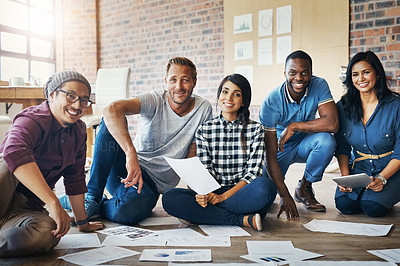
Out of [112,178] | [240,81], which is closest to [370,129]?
[240,81]

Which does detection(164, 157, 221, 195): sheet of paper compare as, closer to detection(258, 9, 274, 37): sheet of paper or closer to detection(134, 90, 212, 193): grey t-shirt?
detection(134, 90, 212, 193): grey t-shirt

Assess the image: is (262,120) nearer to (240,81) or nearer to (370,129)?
(240,81)

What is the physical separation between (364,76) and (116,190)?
1524 millimetres

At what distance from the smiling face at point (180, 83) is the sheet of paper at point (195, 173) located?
45 centimetres

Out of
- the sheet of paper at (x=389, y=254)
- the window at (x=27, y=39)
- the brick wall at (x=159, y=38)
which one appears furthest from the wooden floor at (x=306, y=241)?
the window at (x=27, y=39)

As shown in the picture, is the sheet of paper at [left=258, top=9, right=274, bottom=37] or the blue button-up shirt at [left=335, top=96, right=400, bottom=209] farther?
the sheet of paper at [left=258, top=9, right=274, bottom=37]

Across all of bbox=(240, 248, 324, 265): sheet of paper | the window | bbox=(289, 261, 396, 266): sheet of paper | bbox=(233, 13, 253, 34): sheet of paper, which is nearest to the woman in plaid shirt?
bbox=(240, 248, 324, 265): sheet of paper

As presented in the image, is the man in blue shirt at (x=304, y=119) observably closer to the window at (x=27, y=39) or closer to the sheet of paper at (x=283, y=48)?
the sheet of paper at (x=283, y=48)

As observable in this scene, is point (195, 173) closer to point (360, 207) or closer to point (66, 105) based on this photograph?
point (66, 105)

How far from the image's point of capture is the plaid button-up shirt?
6.80 feet

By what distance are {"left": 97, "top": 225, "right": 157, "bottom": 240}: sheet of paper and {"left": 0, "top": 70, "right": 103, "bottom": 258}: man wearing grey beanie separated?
0.41ft

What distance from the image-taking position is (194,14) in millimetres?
5598

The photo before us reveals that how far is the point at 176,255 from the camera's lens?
1522mm

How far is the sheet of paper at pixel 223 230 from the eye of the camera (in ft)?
6.10
